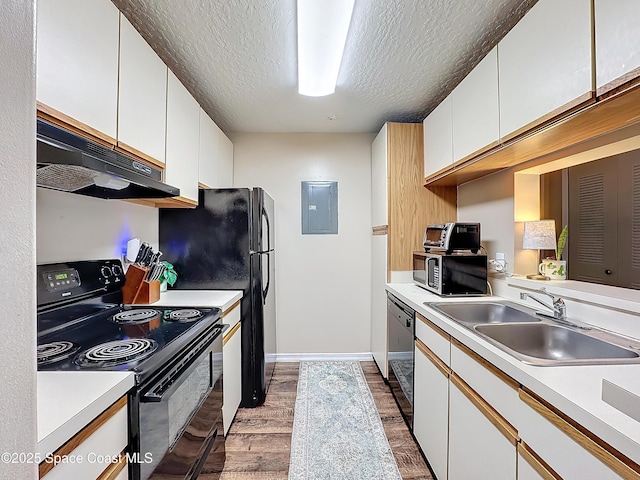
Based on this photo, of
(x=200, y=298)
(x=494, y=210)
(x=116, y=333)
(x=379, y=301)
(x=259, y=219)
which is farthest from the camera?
(x=379, y=301)

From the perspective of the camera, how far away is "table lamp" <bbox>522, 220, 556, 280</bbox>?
177cm

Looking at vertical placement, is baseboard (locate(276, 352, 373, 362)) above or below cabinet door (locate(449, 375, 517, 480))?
below

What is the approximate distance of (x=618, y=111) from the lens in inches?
43.6

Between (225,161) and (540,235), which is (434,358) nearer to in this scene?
(540,235)

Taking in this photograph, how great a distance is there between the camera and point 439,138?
227 cm

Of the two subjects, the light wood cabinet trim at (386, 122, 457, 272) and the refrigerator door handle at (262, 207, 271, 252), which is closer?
the refrigerator door handle at (262, 207, 271, 252)

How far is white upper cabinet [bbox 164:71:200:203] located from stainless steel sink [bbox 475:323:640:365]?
180cm

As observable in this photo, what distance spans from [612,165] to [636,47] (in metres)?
1.05

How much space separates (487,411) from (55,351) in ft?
4.96

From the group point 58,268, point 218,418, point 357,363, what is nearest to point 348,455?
point 218,418

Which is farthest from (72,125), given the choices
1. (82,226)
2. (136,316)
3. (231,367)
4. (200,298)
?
(231,367)

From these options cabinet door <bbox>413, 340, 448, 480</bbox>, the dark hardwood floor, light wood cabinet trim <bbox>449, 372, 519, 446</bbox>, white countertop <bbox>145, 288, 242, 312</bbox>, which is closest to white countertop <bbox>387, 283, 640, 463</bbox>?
light wood cabinet trim <bbox>449, 372, 519, 446</bbox>

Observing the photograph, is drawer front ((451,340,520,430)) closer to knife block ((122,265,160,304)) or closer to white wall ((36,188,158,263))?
knife block ((122,265,160,304))

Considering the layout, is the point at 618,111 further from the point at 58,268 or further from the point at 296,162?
the point at 296,162
